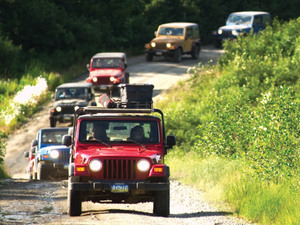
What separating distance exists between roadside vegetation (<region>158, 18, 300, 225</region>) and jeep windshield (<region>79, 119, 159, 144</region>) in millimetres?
2315

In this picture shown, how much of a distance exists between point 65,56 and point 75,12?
6.22 metres

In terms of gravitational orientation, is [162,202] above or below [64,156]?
above

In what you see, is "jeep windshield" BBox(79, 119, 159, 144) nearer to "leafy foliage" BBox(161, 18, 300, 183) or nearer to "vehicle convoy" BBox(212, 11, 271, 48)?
"leafy foliage" BBox(161, 18, 300, 183)

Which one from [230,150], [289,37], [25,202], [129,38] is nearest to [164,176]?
[25,202]

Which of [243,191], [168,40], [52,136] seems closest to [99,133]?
[243,191]

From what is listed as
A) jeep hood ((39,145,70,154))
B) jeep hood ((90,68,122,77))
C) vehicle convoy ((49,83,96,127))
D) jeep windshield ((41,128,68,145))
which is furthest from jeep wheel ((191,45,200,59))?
jeep hood ((39,145,70,154))

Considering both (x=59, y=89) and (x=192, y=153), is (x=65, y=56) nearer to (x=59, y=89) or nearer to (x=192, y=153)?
(x=59, y=89)

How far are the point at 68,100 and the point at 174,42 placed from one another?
13.4 metres

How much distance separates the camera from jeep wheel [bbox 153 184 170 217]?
13000 millimetres

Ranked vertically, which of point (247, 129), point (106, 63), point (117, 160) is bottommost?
point (247, 129)

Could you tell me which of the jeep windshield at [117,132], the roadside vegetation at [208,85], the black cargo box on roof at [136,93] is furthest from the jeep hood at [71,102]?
the jeep windshield at [117,132]

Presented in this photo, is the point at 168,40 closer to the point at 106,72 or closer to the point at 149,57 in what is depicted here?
the point at 149,57

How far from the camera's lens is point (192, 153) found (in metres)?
25.0

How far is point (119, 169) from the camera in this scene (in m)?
12.9
